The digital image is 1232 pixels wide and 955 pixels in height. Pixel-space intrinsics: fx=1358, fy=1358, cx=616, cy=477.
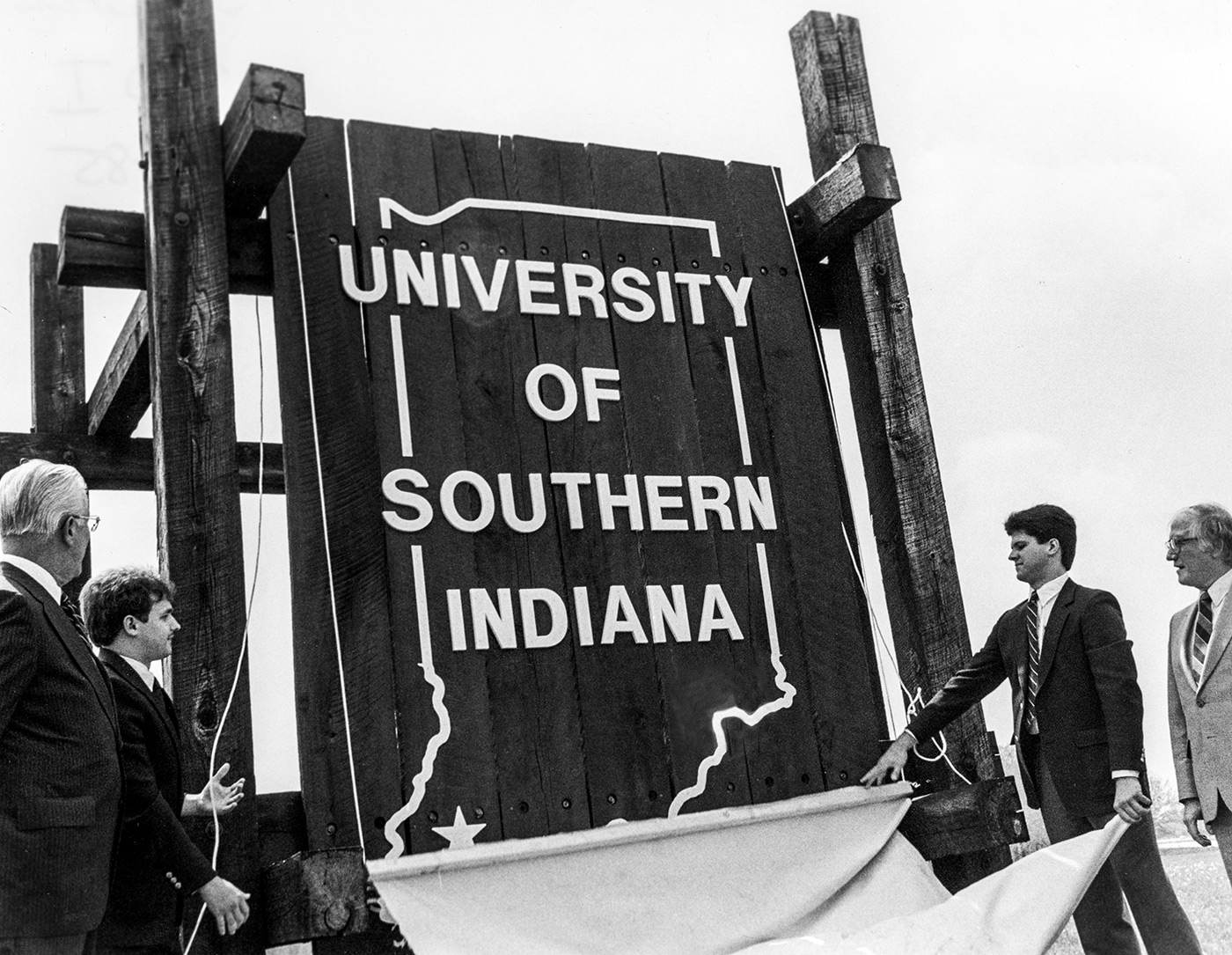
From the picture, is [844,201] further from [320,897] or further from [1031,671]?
[320,897]

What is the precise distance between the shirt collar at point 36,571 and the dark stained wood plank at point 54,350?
10.2 feet

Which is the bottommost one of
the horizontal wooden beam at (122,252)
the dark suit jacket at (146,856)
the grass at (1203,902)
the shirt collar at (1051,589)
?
the grass at (1203,902)

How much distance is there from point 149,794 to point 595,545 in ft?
5.00

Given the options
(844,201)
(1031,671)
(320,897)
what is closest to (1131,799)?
(1031,671)

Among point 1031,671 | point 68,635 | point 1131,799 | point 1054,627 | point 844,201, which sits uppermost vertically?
point 844,201

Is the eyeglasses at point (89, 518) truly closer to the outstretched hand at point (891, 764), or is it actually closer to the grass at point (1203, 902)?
the outstretched hand at point (891, 764)

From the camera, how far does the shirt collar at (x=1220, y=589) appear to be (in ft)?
15.3

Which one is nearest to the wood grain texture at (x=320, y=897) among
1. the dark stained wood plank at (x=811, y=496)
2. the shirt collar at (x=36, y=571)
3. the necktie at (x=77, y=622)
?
the necktie at (x=77, y=622)

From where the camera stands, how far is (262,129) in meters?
3.74

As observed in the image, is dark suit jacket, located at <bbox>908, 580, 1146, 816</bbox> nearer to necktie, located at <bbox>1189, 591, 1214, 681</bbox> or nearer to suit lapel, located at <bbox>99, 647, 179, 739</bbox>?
necktie, located at <bbox>1189, 591, 1214, 681</bbox>

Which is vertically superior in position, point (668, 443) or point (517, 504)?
point (668, 443)

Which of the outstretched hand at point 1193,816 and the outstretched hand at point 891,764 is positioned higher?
the outstretched hand at point 891,764

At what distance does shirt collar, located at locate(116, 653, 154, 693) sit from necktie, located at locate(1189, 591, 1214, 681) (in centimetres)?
339

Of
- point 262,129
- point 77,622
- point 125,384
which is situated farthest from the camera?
point 125,384
